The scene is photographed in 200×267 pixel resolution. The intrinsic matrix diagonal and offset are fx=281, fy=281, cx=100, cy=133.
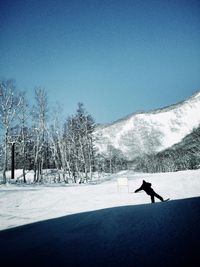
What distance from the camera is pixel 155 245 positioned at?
4.15m

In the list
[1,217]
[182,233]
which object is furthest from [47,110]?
[182,233]

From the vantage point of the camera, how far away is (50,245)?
17.1ft

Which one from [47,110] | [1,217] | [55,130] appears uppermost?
[47,110]

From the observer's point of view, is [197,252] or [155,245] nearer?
[197,252]

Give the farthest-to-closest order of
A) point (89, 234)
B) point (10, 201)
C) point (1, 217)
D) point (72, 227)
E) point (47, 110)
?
point (47, 110), point (10, 201), point (1, 217), point (72, 227), point (89, 234)

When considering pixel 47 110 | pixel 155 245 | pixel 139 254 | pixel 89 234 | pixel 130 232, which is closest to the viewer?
pixel 139 254

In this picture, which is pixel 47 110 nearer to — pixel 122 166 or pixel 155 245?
pixel 155 245

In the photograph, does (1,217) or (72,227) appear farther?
(1,217)

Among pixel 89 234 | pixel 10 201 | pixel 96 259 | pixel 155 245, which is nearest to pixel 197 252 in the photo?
pixel 155 245

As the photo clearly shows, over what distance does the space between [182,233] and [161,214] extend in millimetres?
2004

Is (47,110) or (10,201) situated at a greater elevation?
(47,110)

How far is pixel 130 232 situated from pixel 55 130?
102 feet

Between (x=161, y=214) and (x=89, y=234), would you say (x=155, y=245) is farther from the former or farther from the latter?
(x=161, y=214)

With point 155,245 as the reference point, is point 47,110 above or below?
above
